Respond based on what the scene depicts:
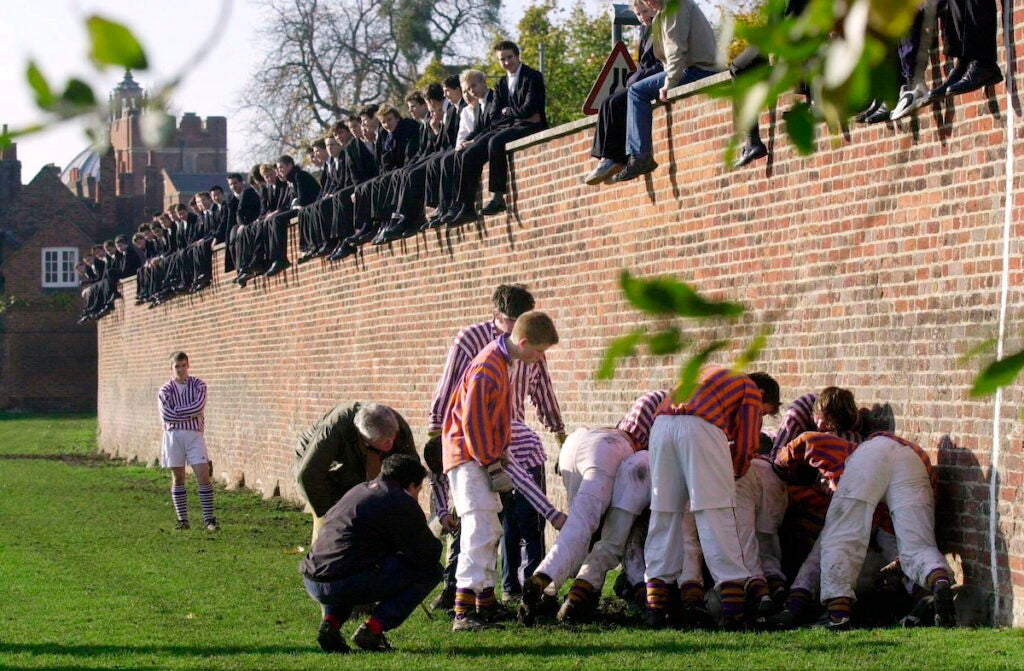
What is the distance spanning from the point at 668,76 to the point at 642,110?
1.32 feet

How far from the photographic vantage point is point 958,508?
8438 mm

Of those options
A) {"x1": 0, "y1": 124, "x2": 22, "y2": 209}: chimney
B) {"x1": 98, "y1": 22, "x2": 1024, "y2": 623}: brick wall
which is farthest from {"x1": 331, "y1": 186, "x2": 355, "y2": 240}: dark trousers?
{"x1": 0, "y1": 124, "x2": 22, "y2": 209}: chimney

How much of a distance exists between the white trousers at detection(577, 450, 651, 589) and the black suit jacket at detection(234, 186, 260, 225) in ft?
53.3

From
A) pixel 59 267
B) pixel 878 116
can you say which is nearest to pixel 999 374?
pixel 878 116

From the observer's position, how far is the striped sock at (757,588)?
859 centimetres

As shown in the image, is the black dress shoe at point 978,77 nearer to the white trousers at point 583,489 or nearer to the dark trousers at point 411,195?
the white trousers at point 583,489

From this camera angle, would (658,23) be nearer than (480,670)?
Yes

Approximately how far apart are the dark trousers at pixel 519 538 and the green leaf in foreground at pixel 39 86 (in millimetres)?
8070

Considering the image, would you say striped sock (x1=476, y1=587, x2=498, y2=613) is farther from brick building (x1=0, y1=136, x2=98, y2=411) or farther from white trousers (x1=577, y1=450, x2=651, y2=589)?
brick building (x1=0, y1=136, x2=98, y2=411)

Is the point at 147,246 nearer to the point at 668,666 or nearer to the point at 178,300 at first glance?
the point at 178,300

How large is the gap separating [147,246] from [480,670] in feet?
95.1

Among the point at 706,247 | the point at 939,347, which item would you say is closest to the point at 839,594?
the point at 939,347

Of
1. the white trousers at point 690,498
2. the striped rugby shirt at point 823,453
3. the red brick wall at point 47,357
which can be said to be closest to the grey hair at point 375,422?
the white trousers at point 690,498

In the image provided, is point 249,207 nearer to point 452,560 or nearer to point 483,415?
point 452,560
